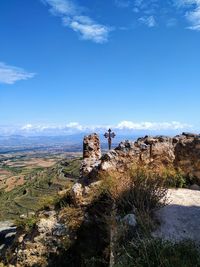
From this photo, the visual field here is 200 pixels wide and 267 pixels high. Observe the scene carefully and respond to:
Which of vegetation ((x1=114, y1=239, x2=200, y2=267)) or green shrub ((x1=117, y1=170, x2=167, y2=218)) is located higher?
green shrub ((x1=117, y1=170, x2=167, y2=218))

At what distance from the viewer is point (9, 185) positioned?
4867 inches

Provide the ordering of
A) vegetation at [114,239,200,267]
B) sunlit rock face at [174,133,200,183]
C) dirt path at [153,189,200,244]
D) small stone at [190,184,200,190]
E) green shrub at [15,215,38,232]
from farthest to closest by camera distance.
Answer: sunlit rock face at [174,133,200,183] → small stone at [190,184,200,190] → green shrub at [15,215,38,232] → dirt path at [153,189,200,244] → vegetation at [114,239,200,267]

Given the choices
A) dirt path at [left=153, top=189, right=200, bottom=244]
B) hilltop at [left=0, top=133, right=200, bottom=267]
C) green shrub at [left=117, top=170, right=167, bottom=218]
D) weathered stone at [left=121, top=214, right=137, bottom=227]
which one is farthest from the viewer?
green shrub at [left=117, top=170, right=167, bottom=218]

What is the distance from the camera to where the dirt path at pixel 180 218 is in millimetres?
10578

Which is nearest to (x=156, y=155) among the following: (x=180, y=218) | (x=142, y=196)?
(x=142, y=196)

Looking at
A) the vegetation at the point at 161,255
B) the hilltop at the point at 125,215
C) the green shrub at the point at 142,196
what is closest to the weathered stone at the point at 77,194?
the hilltop at the point at 125,215

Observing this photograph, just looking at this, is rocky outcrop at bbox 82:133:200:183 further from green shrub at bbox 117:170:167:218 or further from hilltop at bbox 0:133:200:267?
green shrub at bbox 117:170:167:218

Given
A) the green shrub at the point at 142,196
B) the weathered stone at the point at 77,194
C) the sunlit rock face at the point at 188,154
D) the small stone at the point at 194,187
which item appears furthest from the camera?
the sunlit rock face at the point at 188,154

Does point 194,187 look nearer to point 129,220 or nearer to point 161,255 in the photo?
point 129,220

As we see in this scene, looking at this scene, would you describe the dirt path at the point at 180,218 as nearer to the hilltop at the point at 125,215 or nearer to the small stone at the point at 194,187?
the hilltop at the point at 125,215

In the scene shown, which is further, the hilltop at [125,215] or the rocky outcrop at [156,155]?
the rocky outcrop at [156,155]

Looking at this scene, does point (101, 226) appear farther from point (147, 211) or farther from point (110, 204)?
point (147, 211)

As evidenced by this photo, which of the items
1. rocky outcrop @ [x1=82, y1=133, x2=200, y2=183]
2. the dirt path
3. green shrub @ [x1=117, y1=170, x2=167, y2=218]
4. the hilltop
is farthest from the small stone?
green shrub @ [x1=117, y1=170, x2=167, y2=218]

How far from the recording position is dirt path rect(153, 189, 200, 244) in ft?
34.7
